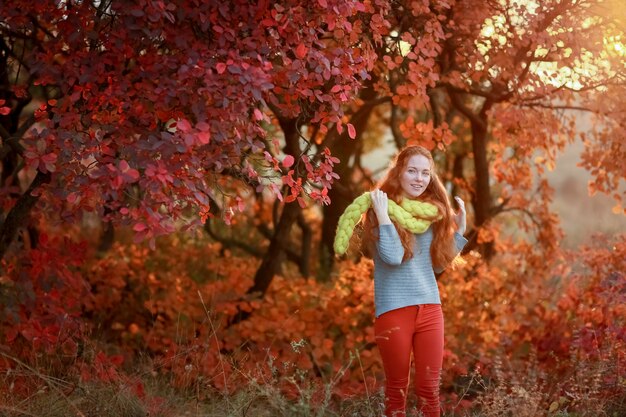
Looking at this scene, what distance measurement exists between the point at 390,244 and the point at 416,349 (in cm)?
59

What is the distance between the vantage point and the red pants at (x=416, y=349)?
14.8 ft

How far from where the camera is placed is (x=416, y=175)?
15.4 ft

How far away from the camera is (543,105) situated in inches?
277

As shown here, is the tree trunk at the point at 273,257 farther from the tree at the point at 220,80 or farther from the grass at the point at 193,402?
the grass at the point at 193,402

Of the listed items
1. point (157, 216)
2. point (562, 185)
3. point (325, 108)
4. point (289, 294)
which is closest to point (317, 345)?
point (289, 294)

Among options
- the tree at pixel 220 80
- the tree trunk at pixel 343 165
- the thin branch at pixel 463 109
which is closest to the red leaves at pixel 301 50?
the tree at pixel 220 80

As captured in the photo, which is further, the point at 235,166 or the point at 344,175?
the point at 344,175

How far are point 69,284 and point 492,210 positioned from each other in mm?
4280

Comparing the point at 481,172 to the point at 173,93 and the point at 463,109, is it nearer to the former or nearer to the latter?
the point at 463,109

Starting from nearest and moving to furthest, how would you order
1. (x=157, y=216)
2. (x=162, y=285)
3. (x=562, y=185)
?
(x=157, y=216) < (x=162, y=285) < (x=562, y=185)

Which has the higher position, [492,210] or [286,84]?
[286,84]

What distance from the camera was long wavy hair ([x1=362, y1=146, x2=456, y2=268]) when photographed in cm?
462

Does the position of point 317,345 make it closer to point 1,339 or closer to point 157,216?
point 1,339

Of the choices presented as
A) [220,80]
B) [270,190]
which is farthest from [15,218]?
[220,80]
